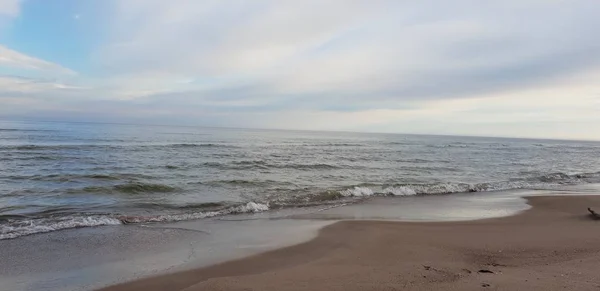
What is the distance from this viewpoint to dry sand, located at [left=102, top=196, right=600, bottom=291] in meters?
4.53

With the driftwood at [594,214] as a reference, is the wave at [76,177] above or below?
below

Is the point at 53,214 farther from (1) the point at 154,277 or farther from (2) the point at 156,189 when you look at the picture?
(1) the point at 154,277

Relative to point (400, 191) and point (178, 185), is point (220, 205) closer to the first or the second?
point (178, 185)

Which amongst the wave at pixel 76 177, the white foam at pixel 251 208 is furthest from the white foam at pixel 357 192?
the wave at pixel 76 177

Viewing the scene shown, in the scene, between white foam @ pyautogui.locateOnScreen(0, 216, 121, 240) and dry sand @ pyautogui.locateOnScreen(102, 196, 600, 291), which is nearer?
dry sand @ pyautogui.locateOnScreen(102, 196, 600, 291)

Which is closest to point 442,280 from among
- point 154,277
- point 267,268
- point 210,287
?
point 267,268

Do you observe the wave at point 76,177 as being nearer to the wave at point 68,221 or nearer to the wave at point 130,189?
the wave at point 130,189

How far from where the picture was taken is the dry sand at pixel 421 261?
178 inches

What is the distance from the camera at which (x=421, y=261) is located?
18.4 ft

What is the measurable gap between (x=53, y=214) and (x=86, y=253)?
152 inches

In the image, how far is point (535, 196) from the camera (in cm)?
1372

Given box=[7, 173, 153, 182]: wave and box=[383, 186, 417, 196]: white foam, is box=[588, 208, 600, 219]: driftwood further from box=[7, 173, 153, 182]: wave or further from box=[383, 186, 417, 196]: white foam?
box=[7, 173, 153, 182]: wave

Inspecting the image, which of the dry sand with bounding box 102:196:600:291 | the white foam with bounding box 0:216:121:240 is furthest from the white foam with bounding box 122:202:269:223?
the dry sand with bounding box 102:196:600:291

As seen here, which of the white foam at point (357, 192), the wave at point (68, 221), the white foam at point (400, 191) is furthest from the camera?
the white foam at point (400, 191)
